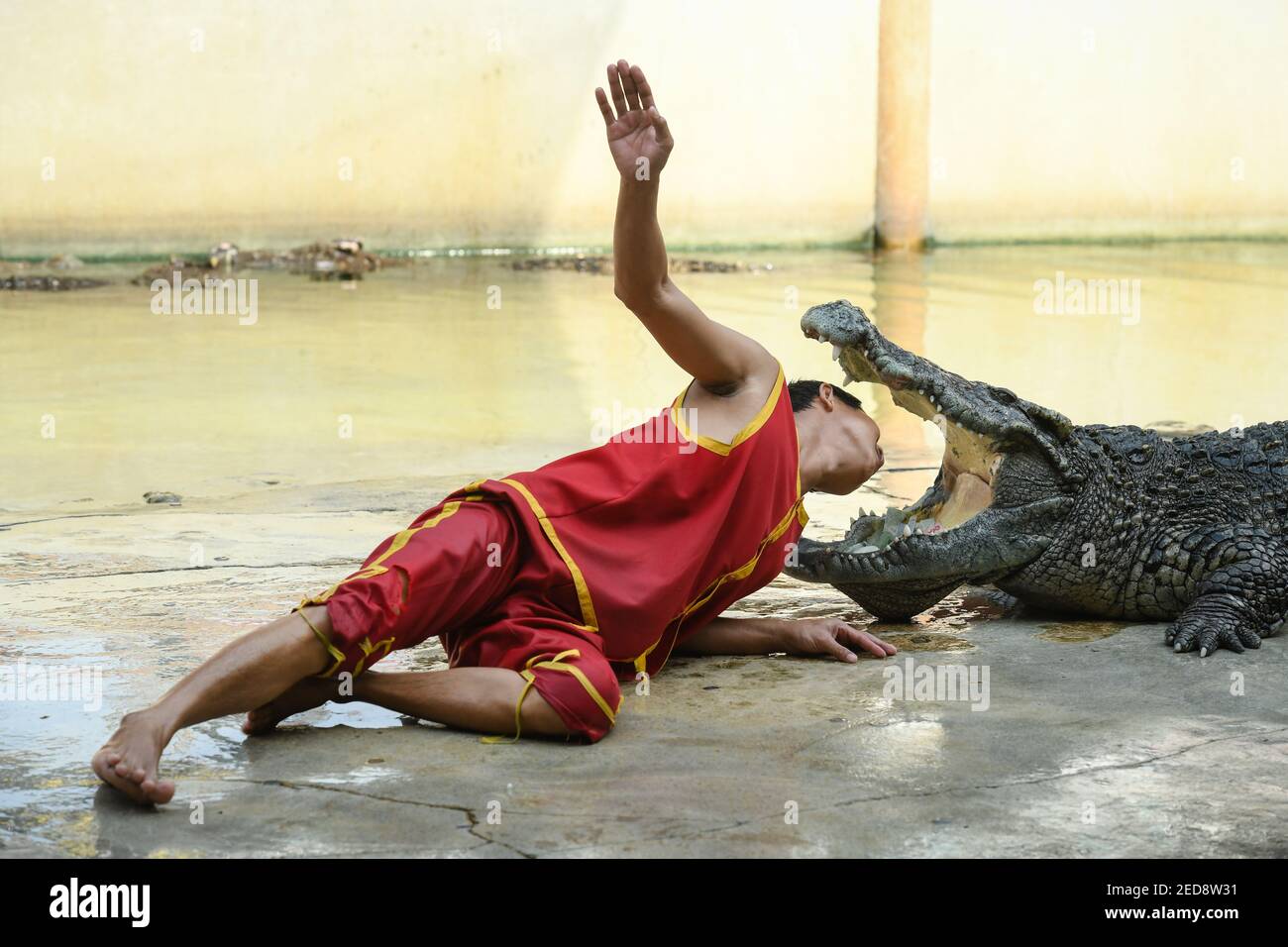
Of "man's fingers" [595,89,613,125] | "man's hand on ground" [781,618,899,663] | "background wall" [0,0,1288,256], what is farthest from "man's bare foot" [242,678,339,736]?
"background wall" [0,0,1288,256]

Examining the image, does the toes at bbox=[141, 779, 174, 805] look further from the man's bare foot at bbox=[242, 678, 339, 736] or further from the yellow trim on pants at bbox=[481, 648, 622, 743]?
the yellow trim on pants at bbox=[481, 648, 622, 743]

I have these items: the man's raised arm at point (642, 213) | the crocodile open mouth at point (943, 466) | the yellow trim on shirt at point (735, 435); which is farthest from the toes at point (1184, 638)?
the man's raised arm at point (642, 213)

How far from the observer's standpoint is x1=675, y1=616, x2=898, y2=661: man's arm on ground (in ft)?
11.6

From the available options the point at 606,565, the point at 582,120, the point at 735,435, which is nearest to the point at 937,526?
the point at 735,435

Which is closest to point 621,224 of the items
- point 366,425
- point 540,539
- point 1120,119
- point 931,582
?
point 540,539

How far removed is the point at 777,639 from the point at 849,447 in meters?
0.50

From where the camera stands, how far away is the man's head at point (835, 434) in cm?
356

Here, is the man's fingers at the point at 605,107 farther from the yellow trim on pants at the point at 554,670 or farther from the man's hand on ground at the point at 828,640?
the man's hand on ground at the point at 828,640

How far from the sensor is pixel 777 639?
3566mm

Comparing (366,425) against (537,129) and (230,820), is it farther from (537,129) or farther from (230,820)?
(537,129)

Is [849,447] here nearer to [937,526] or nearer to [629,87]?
[937,526]

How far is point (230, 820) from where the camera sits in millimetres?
2426

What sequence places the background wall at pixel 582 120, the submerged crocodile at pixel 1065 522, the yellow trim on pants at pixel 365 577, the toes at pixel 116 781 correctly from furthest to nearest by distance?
the background wall at pixel 582 120 < the submerged crocodile at pixel 1065 522 < the yellow trim on pants at pixel 365 577 < the toes at pixel 116 781
